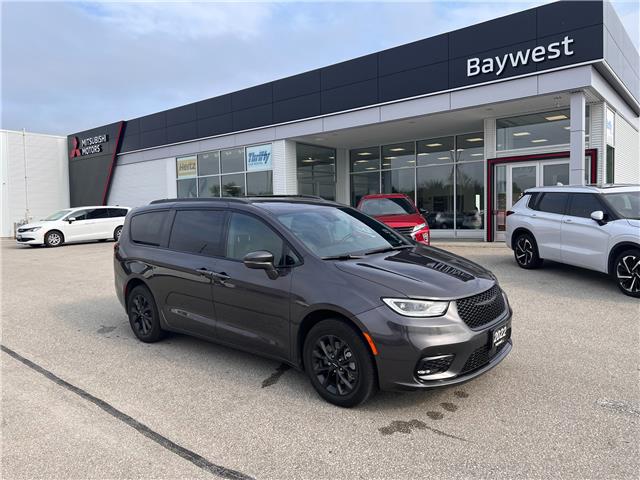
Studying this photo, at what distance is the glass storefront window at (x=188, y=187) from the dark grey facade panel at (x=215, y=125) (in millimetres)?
2529

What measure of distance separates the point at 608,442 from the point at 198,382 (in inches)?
129

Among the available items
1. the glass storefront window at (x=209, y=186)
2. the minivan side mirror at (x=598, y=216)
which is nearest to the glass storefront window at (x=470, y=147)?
the minivan side mirror at (x=598, y=216)

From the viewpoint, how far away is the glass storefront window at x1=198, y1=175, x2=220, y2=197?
23281 mm

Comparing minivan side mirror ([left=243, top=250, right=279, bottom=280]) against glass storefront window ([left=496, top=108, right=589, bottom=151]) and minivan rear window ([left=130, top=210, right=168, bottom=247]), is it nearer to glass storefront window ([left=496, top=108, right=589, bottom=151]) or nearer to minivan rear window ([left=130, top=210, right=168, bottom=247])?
minivan rear window ([left=130, top=210, right=168, bottom=247])

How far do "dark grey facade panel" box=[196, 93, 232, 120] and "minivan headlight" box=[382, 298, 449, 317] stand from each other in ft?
64.1

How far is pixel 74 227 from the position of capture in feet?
65.7

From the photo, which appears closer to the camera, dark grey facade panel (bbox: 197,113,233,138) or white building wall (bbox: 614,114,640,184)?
white building wall (bbox: 614,114,640,184)

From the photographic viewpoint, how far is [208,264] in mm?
4906

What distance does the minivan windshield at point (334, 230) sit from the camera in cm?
442

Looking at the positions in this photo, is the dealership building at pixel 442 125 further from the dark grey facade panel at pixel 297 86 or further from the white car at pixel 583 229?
the white car at pixel 583 229

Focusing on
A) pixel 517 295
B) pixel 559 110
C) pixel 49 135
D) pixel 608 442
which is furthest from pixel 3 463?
pixel 49 135

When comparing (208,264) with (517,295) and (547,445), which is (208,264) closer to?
(547,445)

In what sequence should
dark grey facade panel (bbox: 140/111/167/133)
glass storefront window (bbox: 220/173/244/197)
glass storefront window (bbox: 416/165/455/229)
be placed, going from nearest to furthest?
glass storefront window (bbox: 416/165/455/229), glass storefront window (bbox: 220/173/244/197), dark grey facade panel (bbox: 140/111/167/133)

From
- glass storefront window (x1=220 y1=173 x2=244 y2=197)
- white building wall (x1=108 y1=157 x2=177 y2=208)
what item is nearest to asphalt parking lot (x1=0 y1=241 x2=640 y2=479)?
glass storefront window (x1=220 y1=173 x2=244 y2=197)
